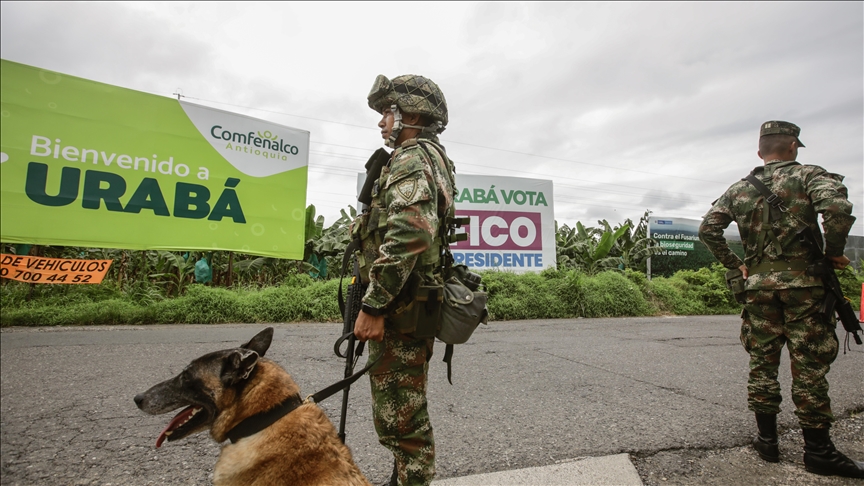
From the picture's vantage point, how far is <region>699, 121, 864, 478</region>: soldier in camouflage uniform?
2768 mm

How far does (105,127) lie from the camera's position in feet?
21.0

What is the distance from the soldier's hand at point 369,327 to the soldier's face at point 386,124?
0.95m

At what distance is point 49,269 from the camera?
205 cm

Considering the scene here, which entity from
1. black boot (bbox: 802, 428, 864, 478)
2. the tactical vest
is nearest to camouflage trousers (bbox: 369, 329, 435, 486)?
the tactical vest

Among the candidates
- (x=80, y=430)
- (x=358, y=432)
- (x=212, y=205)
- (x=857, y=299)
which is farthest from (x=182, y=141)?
(x=857, y=299)

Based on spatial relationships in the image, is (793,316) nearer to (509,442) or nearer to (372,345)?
(509,442)

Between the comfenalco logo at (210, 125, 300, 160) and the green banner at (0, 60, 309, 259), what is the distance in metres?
0.02

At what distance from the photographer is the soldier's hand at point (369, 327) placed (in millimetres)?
1943

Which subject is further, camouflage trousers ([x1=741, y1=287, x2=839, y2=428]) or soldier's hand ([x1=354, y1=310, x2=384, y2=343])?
camouflage trousers ([x1=741, y1=287, x2=839, y2=428])

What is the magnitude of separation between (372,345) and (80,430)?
2.20 metres

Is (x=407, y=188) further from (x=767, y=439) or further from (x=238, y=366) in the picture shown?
(x=767, y=439)

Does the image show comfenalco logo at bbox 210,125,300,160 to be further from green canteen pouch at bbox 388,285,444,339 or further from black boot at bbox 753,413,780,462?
black boot at bbox 753,413,780,462

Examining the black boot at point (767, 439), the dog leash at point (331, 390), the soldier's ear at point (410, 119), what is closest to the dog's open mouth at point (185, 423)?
the dog leash at point (331, 390)

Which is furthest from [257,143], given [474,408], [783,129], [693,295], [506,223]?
[693,295]
